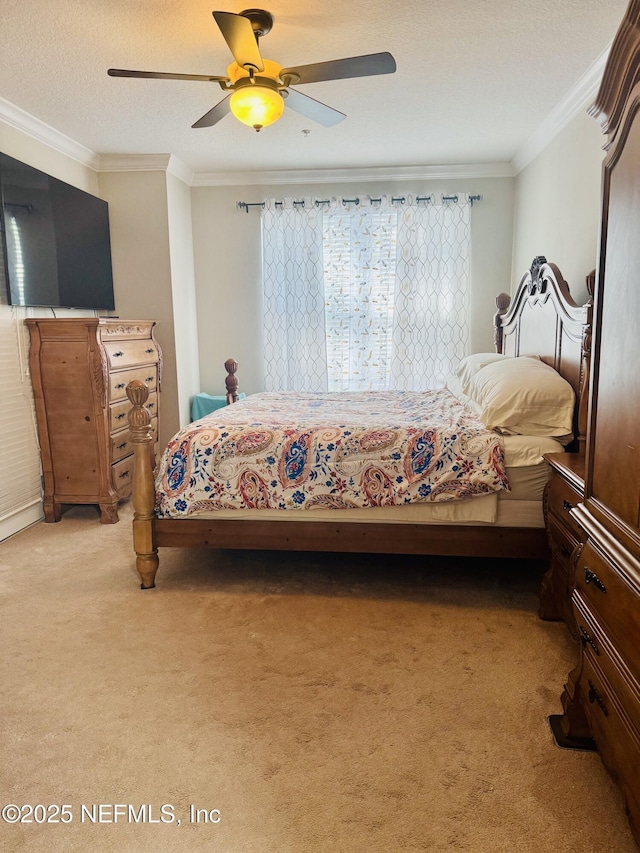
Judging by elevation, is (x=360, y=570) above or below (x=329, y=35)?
below

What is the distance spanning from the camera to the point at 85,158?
4250 millimetres

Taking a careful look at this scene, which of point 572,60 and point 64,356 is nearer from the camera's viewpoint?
point 572,60

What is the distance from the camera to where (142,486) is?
2.60 meters

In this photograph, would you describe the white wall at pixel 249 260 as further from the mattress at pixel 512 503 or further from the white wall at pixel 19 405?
the mattress at pixel 512 503

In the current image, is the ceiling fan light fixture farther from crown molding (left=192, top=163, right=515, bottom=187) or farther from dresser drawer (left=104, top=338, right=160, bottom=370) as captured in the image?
crown molding (left=192, top=163, right=515, bottom=187)

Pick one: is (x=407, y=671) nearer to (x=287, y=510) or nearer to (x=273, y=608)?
(x=273, y=608)

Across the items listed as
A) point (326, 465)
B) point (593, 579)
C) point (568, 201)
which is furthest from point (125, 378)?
point (593, 579)

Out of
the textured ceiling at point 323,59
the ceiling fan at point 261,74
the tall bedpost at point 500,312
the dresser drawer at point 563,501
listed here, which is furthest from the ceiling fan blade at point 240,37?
the tall bedpost at point 500,312

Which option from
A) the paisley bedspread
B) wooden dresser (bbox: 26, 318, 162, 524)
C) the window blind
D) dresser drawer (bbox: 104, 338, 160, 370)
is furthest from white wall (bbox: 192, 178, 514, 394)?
the paisley bedspread

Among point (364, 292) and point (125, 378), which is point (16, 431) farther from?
point (364, 292)

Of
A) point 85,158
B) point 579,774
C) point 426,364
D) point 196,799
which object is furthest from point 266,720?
point 85,158

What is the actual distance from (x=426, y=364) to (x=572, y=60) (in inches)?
101

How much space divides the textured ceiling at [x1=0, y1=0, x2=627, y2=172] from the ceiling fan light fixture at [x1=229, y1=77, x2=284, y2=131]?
0.33 m

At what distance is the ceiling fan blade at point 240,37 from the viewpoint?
1.98m
